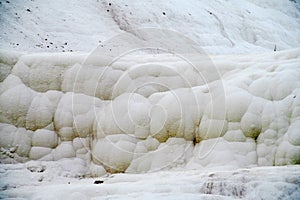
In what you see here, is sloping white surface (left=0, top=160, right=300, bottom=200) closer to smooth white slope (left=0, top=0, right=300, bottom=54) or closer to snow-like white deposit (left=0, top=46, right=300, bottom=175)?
snow-like white deposit (left=0, top=46, right=300, bottom=175)

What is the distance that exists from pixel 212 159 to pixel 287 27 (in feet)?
30.0

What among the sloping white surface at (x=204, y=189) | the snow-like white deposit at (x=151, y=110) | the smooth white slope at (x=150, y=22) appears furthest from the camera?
the smooth white slope at (x=150, y=22)

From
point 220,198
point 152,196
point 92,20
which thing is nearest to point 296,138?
point 220,198

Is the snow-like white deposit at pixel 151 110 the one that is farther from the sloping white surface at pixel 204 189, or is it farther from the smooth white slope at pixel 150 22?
the smooth white slope at pixel 150 22

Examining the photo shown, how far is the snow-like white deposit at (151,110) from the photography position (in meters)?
3.64

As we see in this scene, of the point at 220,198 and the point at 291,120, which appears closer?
the point at 220,198

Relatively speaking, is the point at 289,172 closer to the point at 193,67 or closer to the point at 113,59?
the point at 193,67

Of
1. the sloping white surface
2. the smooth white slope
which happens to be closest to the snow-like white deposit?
the sloping white surface

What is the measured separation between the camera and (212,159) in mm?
3631

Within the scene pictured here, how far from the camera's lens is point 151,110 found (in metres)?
4.17

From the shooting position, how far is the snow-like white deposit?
364cm

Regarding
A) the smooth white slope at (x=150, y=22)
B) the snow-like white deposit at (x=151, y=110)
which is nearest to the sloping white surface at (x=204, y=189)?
the snow-like white deposit at (x=151, y=110)

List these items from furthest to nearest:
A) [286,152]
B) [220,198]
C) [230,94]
A: [230,94] → [286,152] → [220,198]

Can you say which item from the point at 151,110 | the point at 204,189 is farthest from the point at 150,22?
the point at 204,189
